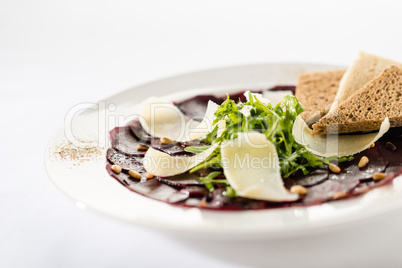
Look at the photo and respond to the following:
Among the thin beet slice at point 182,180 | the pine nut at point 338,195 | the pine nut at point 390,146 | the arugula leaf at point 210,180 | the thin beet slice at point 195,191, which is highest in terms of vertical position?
the pine nut at point 390,146

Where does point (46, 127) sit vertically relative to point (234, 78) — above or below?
below

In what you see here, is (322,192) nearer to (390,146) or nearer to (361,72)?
(390,146)

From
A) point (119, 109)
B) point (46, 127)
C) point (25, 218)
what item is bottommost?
point (25, 218)

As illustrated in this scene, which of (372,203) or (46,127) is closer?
(372,203)

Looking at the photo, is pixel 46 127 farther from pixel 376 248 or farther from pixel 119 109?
pixel 376 248

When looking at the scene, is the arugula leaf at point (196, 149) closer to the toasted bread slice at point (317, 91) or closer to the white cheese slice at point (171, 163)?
the white cheese slice at point (171, 163)

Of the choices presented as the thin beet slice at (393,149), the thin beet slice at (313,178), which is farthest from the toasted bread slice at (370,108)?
the thin beet slice at (313,178)

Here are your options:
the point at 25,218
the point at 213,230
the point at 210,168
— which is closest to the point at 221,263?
the point at 213,230

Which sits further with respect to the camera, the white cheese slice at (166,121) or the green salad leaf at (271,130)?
the white cheese slice at (166,121)
